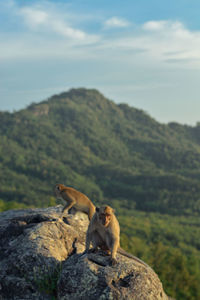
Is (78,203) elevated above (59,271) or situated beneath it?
elevated above

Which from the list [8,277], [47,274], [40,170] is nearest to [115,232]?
[47,274]

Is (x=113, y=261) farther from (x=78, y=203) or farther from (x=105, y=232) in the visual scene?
(x=78, y=203)

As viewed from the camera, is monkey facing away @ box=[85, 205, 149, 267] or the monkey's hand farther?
monkey facing away @ box=[85, 205, 149, 267]

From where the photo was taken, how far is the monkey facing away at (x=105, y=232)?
873cm

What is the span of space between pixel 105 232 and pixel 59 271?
151 centimetres

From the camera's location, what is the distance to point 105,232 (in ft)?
29.6

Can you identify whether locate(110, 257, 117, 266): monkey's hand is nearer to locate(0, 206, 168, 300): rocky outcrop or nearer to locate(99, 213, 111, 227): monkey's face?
locate(0, 206, 168, 300): rocky outcrop

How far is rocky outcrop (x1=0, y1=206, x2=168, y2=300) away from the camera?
7902 mm

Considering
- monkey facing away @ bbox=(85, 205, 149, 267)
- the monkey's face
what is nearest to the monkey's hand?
monkey facing away @ bbox=(85, 205, 149, 267)

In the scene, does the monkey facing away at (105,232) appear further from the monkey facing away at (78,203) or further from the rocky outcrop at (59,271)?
the monkey facing away at (78,203)

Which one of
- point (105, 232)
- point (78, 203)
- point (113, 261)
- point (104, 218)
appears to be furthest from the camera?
point (78, 203)

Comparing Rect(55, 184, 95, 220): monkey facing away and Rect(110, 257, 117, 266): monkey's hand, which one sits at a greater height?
Rect(55, 184, 95, 220): monkey facing away

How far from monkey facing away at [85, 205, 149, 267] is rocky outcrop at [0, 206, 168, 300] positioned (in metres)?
0.28

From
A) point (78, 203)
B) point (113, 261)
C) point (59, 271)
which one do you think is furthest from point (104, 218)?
point (78, 203)
